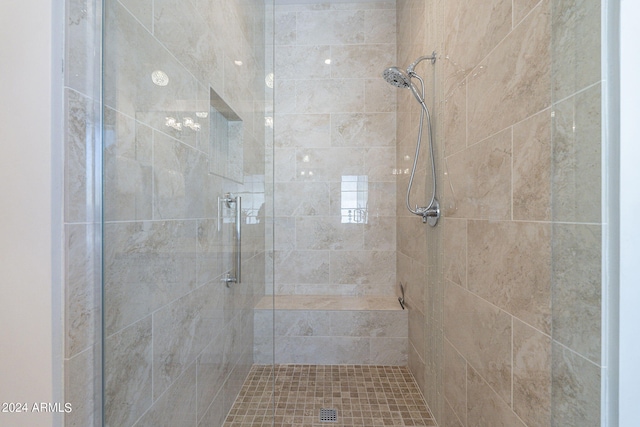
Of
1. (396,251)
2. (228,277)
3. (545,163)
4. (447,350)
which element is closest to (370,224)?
(396,251)

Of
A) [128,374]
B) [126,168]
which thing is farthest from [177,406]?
[126,168]

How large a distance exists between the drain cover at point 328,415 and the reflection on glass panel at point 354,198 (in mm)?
1370

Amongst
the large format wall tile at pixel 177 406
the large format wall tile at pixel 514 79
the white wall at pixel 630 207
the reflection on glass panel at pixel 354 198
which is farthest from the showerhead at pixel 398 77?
the large format wall tile at pixel 177 406

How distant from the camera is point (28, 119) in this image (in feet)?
2.00

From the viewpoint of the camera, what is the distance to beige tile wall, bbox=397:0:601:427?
60 centimetres

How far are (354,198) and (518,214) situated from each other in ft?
5.61

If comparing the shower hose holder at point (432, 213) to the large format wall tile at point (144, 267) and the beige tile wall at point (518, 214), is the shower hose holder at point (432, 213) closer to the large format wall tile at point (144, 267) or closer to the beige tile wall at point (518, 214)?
the beige tile wall at point (518, 214)

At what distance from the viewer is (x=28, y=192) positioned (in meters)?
0.61

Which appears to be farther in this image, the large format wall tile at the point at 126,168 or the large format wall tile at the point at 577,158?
the large format wall tile at the point at 126,168

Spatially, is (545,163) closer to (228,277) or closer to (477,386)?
(477,386)

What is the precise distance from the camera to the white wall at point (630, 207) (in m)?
0.53

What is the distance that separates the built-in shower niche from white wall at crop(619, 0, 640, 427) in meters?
1.22

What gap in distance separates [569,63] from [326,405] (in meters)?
1.80

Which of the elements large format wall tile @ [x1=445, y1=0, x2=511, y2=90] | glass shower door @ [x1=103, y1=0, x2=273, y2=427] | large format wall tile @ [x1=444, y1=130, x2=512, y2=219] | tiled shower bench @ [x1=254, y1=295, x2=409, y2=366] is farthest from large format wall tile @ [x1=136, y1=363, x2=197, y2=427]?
large format wall tile @ [x1=445, y1=0, x2=511, y2=90]
